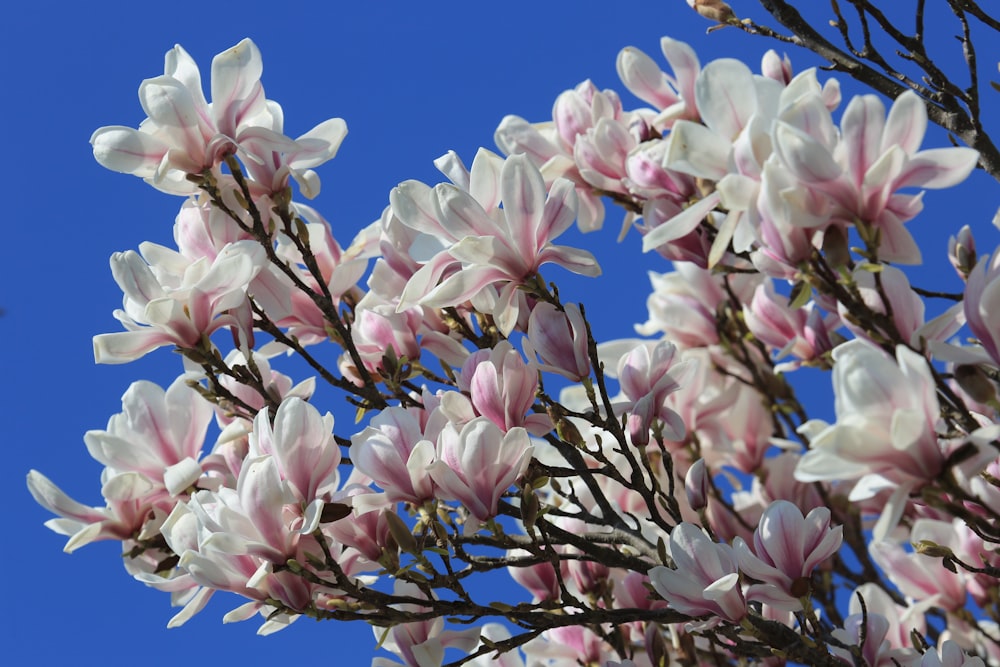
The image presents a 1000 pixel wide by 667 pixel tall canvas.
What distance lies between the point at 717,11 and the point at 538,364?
0.74 m

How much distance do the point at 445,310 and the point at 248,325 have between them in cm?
32

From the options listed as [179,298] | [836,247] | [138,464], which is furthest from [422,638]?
[836,247]

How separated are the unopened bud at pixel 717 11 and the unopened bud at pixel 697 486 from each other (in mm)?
751

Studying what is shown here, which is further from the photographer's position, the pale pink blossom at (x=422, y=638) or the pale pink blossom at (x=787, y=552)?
the pale pink blossom at (x=422, y=638)

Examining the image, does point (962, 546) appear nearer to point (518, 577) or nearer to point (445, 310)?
point (518, 577)

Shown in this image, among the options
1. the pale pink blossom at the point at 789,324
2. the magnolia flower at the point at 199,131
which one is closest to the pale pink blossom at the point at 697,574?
the pale pink blossom at the point at 789,324

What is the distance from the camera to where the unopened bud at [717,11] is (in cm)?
190

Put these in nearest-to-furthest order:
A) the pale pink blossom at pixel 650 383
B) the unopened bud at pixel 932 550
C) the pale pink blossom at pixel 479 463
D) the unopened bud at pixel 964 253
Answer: the pale pink blossom at pixel 479 463 → the unopened bud at pixel 932 550 → the pale pink blossom at pixel 650 383 → the unopened bud at pixel 964 253

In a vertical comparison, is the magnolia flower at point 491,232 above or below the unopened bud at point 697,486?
above

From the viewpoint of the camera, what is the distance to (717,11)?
190cm

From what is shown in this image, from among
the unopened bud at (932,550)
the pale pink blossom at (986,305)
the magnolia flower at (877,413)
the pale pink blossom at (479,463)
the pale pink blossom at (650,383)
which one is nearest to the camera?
the magnolia flower at (877,413)

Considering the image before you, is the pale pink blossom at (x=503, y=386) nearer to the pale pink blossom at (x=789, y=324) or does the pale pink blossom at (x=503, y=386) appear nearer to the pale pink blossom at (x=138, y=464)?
the pale pink blossom at (x=138, y=464)

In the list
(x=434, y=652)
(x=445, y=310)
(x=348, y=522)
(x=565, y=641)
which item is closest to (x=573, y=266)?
(x=445, y=310)

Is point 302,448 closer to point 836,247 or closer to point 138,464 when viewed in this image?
point 138,464
